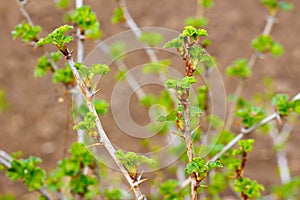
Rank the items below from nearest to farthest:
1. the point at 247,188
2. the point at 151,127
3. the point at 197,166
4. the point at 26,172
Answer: the point at 197,166 → the point at 247,188 → the point at 26,172 → the point at 151,127

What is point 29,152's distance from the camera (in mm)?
2979

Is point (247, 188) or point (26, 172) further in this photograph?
point (26, 172)

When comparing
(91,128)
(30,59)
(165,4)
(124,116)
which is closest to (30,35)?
(91,128)

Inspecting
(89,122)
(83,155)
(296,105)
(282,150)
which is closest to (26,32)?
(83,155)

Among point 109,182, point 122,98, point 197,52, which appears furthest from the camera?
point 122,98

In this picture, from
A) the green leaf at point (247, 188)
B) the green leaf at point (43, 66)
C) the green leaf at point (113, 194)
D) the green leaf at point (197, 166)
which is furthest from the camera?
the green leaf at point (113, 194)

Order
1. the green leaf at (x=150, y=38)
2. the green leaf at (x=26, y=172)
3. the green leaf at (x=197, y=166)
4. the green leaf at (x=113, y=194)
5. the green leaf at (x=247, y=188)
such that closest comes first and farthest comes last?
the green leaf at (x=197, y=166) → the green leaf at (x=247, y=188) → the green leaf at (x=26, y=172) → the green leaf at (x=113, y=194) → the green leaf at (x=150, y=38)

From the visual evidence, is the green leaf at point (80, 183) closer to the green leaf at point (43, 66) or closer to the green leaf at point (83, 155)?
the green leaf at point (83, 155)

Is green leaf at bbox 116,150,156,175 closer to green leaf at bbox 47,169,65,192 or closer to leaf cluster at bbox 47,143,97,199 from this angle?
leaf cluster at bbox 47,143,97,199

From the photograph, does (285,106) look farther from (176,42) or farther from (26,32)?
(26,32)

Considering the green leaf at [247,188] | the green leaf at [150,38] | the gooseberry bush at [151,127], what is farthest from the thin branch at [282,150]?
the green leaf at [247,188]

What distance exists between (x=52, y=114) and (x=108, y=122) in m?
0.41

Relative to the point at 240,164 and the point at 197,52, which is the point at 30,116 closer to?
the point at 240,164

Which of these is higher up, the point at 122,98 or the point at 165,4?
the point at 165,4
